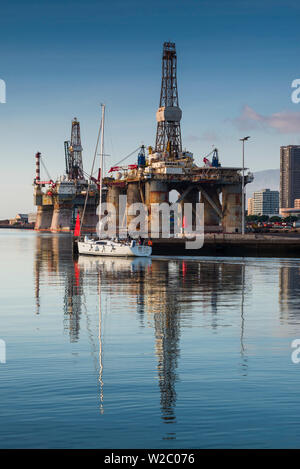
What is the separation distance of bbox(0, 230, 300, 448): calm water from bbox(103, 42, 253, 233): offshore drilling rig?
112984 mm

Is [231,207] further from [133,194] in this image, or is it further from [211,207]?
[133,194]

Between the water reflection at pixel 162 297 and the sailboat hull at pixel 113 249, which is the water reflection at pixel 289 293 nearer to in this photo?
the water reflection at pixel 162 297

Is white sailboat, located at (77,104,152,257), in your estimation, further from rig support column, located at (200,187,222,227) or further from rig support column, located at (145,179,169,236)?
rig support column, located at (200,187,222,227)

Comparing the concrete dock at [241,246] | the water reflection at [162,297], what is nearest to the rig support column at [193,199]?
the concrete dock at [241,246]

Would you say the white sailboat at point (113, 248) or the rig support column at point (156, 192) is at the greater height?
the rig support column at point (156, 192)

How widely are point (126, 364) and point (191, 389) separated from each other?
413 centimetres

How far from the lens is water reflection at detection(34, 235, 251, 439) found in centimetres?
2300

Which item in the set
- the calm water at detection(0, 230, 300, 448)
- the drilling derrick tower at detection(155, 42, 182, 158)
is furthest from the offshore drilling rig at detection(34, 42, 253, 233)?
the calm water at detection(0, 230, 300, 448)

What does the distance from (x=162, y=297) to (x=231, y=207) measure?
408 feet

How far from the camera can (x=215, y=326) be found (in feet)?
102

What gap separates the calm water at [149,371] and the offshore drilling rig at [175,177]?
4448 inches

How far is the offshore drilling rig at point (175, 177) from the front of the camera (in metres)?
158
